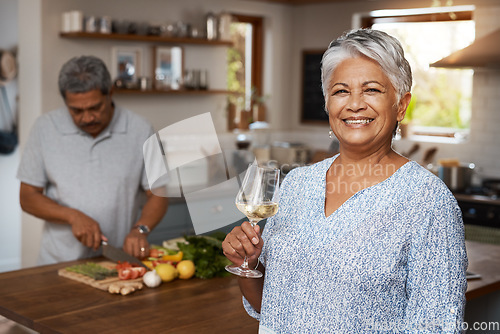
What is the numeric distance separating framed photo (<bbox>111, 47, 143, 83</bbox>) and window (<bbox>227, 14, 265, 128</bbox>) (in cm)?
128

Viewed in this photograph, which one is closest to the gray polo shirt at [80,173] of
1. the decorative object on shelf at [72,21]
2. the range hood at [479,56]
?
the decorative object on shelf at [72,21]

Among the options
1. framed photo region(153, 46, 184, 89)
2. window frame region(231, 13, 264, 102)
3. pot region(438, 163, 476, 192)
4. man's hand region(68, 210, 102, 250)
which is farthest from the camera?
window frame region(231, 13, 264, 102)

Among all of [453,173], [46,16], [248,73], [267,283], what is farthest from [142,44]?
[267,283]

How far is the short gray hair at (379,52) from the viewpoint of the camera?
145 cm

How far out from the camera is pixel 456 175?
17.4 ft

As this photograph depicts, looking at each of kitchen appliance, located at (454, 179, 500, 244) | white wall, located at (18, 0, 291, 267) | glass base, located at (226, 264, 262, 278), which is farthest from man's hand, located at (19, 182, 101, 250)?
kitchen appliance, located at (454, 179, 500, 244)

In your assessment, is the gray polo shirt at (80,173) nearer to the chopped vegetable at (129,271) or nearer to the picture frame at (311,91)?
the chopped vegetable at (129,271)

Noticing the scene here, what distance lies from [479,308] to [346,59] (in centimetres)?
173

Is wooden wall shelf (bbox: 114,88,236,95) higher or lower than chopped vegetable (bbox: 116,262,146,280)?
higher

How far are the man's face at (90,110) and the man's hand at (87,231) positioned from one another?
42 centimetres

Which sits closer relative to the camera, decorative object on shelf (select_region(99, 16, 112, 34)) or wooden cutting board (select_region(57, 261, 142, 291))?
wooden cutting board (select_region(57, 261, 142, 291))

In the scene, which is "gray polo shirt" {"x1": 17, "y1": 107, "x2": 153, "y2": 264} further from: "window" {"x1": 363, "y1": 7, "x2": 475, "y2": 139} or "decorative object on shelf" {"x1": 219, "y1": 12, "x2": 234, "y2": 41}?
"window" {"x1": 363, "y1": 7, "x2": 475, "y2": 139}

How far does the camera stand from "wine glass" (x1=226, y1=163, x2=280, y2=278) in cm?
157

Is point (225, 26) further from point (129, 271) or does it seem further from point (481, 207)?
point (129, 271)
